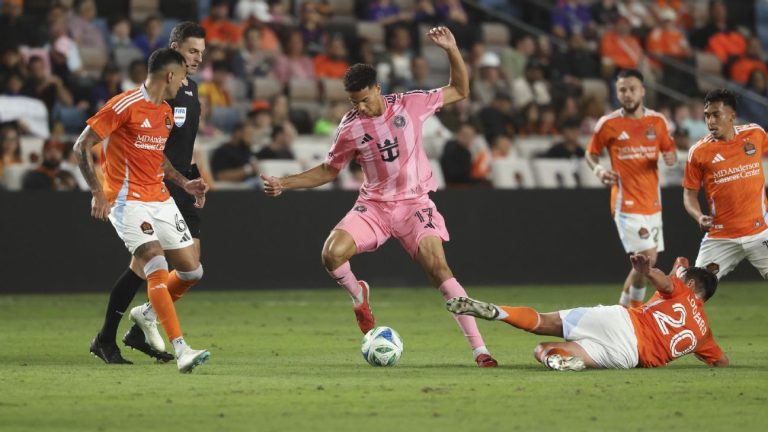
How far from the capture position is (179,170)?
10.2 meters

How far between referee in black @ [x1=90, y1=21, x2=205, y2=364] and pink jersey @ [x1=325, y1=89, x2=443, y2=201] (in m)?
1.23

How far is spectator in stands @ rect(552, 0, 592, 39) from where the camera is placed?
78.0ft

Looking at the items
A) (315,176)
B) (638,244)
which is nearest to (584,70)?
(638,244)

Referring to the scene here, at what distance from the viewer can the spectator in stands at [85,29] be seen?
740 inches

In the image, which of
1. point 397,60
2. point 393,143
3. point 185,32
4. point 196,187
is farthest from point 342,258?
point 397,60

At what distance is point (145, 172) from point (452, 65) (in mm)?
2277

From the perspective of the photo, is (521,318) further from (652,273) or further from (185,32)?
(185,32)

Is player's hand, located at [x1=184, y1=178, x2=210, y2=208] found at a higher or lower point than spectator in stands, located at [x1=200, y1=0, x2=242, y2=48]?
lower

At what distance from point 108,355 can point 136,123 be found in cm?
170

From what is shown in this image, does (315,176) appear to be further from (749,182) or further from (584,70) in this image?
(584,70)

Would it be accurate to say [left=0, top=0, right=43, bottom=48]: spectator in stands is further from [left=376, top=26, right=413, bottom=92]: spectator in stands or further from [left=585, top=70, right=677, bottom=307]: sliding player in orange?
[left=585, top=70, right=677, bottom=307]: sliding player in orange

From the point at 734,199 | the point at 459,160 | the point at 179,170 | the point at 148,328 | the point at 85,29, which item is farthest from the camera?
the point at 85,29

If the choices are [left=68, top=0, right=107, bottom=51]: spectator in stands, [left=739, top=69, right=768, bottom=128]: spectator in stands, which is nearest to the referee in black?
[left=68, top=0, right=107, bottom=51]: spectator in stands

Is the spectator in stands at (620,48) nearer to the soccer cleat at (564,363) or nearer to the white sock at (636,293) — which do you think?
the white sock at (636,293)
